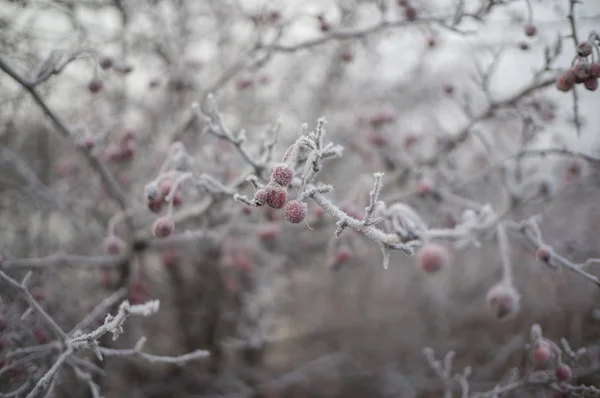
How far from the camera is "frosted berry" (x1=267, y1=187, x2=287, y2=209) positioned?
52.6 inches

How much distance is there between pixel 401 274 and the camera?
312 inches

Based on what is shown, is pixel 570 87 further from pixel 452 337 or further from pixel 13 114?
pixel 452 337

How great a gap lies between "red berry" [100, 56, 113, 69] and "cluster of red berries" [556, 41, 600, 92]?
7.65 ft

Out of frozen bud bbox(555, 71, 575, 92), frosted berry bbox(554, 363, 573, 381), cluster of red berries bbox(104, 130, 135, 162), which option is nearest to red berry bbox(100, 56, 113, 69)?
cluster of red berries bbox(104, 130, 135, 162)

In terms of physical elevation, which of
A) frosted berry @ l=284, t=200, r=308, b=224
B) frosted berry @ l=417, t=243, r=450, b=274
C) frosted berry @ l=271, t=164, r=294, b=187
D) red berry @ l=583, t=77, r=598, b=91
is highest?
red berry @ l=583, t=77, r=598, b=91

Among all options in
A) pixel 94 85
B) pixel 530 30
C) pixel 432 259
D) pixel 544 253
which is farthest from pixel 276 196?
pixel 530 30

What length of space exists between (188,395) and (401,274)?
5109mm

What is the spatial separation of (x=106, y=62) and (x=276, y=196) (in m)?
1.48

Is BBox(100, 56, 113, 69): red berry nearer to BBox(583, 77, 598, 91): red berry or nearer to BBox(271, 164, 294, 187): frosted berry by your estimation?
BBox(271, 164, 294, 187): frosted berry

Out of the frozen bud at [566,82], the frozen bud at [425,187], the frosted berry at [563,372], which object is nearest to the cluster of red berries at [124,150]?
the frozen bud at [425,187]

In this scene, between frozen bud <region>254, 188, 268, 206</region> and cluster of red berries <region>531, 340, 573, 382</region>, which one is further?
cluster of red berries <region>531, 340, 573, 382</region>

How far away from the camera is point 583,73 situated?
1.67 metres

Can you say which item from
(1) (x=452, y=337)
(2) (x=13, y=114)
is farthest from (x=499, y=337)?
(2) (x=13, y=114)

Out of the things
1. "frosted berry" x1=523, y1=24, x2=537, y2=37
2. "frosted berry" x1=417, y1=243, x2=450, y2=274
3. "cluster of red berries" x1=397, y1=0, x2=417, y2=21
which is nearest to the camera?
"frosted berry" x1=417, y1=243, x2=450, y2=274
